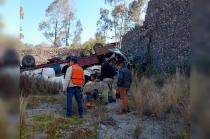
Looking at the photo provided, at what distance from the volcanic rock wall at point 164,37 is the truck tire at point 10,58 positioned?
13041 mm

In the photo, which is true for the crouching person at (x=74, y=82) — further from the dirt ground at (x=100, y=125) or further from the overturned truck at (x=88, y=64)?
the overturned truck at (x=88, y=64)

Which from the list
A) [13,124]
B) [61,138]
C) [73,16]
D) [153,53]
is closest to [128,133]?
[61,138]

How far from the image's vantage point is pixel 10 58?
88cm

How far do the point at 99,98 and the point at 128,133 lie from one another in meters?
3.45

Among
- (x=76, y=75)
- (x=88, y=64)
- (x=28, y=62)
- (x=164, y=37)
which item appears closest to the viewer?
(x=76, y=75)

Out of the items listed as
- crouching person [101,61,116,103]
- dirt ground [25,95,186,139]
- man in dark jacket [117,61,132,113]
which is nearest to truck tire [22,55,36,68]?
crouching person [101,61,116,103]

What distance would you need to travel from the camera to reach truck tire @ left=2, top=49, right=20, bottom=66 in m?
0.86

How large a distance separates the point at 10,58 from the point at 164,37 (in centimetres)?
1541

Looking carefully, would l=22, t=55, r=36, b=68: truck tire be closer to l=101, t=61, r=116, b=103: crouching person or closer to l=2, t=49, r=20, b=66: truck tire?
l=101, t=61, r=116, b=103: crouching person

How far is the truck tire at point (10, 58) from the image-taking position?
0.86 m

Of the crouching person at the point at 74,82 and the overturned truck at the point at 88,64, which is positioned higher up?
the overturned truck at the point at 88,64

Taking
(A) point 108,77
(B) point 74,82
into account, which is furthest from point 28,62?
(B) point 74,82

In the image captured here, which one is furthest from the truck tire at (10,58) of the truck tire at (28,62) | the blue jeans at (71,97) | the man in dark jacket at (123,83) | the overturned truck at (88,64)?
the truck tire at (28,62)

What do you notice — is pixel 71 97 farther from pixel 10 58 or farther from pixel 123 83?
pixel 10 58
